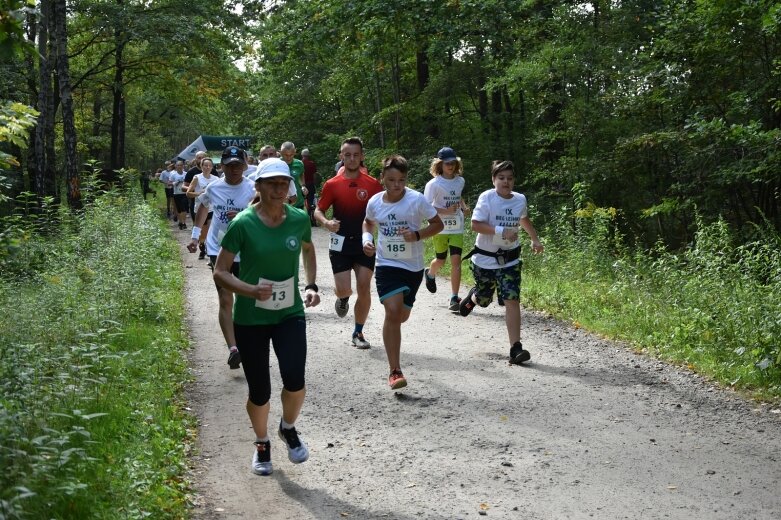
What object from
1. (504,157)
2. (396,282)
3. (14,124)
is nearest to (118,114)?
(504,157)

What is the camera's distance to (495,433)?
6742 mm

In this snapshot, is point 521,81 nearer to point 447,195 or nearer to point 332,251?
point 447,195

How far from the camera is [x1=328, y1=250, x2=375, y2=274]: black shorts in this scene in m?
9.73

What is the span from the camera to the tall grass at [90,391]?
4516 millimetres

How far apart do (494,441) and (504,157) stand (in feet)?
60.6

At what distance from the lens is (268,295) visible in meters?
5.48

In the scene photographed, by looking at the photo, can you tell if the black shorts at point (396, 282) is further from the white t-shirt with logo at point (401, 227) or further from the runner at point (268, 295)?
the runner at point (268, 295)

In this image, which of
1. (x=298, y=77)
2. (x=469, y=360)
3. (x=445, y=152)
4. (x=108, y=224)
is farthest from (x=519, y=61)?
(x=298, y=77)

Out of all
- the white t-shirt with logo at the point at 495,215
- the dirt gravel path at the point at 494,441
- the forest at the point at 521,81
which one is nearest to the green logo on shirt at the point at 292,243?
the dirt gravel path at the point at 494,441

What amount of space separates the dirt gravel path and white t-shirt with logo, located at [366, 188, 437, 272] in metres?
1.11

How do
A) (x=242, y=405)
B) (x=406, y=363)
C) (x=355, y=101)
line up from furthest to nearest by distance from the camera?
(x=355, y=101), (x=406, y=363), (x=242, y=405)

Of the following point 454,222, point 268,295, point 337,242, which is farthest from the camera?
point 454,222

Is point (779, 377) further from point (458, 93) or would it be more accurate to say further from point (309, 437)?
point (458, 93)

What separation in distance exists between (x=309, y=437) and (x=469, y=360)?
2.82 meters
